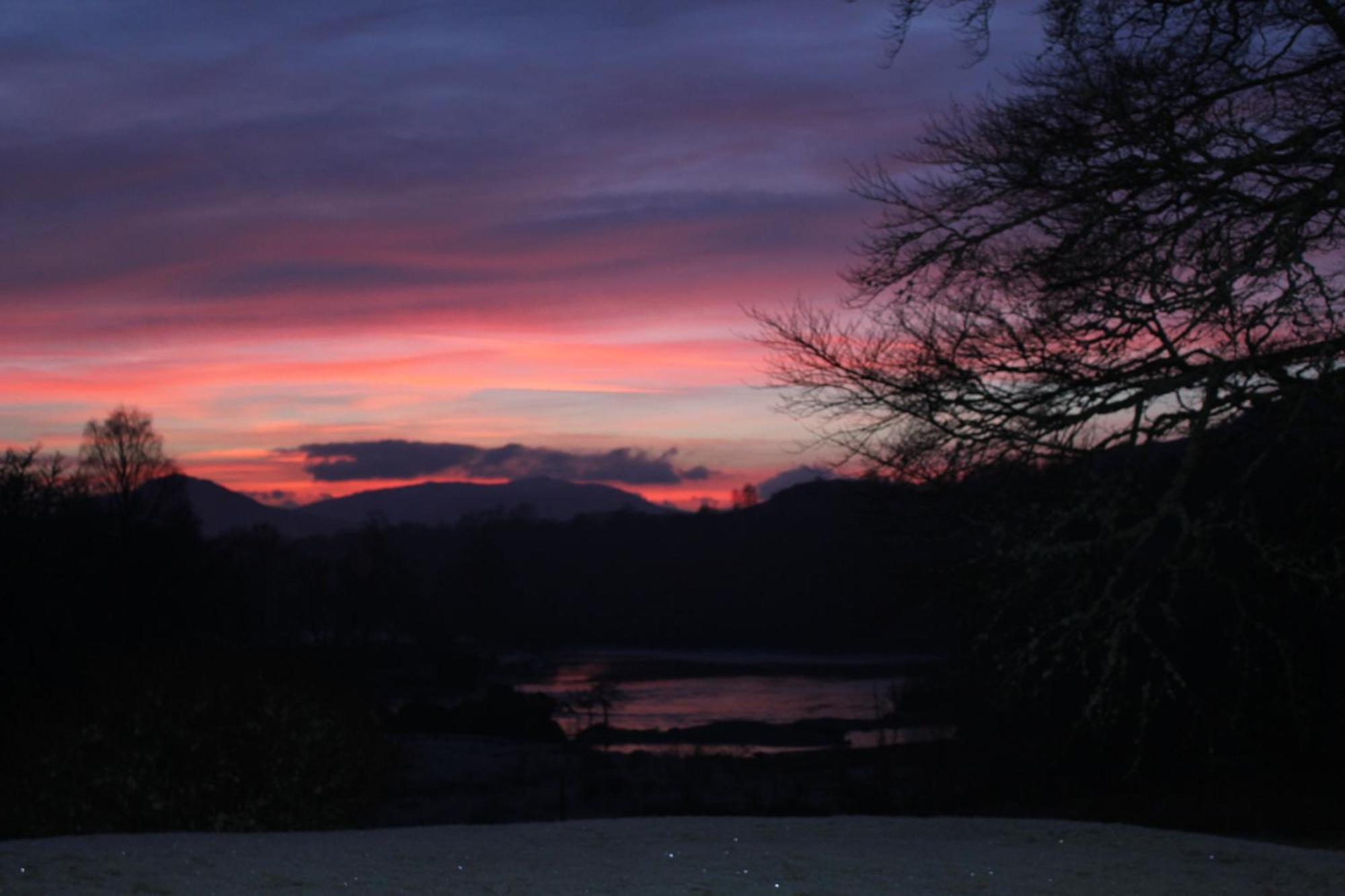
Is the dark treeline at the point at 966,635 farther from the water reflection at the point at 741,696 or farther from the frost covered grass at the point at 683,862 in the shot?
the water reflection at the point at 741,696

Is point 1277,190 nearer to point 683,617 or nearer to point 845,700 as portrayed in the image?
point 845,700

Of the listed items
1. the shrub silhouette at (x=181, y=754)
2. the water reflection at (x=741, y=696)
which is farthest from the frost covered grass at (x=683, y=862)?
the water reflection at (x=741, y=696)

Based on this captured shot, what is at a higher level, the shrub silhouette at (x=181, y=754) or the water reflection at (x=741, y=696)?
the shrub silhouette at (x=181, y=754)

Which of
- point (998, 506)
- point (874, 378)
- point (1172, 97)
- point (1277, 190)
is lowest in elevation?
point (998, 506)

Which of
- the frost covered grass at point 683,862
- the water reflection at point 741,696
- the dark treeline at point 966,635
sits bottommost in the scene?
the water reflection at point 741,696

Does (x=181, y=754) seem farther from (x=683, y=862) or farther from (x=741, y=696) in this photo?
(x=741, y=696)

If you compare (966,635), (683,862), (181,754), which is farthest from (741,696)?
(683,862)

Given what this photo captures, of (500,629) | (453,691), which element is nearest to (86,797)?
(453,691)

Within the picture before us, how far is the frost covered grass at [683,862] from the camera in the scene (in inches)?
385

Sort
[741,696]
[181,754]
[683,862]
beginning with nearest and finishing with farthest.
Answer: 1. [683,862]
2. [181,754]
3. [741,696]

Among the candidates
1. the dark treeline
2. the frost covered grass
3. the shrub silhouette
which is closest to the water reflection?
the dark treeline

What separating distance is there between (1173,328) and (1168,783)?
11474 millimetres

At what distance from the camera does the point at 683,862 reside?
11.0m

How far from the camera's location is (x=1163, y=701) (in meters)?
21.8
